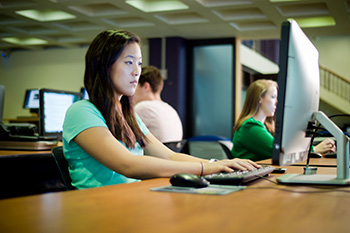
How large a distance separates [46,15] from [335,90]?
8.20m

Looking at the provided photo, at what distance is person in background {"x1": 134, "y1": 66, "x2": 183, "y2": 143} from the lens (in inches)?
130

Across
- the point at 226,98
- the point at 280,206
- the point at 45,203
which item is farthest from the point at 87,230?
the point at 226,98

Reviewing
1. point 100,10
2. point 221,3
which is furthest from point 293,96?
point 100,10

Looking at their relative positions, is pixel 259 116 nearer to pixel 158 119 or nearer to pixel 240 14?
pixel 158 119

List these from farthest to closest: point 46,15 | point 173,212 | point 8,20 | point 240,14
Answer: point 8,20, point 46,15, point 240,14, point 173,212

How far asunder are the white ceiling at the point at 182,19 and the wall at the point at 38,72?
855 mm

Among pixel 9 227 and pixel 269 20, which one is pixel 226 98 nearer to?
pixel 269 20

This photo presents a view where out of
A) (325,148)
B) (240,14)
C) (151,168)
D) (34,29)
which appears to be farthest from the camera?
(34,29)

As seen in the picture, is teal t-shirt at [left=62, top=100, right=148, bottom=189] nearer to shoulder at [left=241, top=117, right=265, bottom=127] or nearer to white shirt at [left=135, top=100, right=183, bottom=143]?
shoulder at [left=241, top=117, right=265, bottom=127]

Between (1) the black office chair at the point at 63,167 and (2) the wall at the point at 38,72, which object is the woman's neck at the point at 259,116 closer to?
(1) the black office chair at the point at 63,167

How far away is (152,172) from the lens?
1.29m

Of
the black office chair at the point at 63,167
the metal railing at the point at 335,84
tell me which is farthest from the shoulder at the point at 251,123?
the metal railing at the point at 335,84

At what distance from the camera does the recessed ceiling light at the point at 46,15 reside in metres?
6.88

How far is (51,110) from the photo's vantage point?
3107 mm
